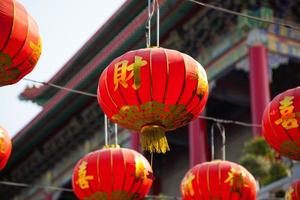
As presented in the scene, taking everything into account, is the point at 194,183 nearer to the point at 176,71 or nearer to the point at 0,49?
the point at 176,71

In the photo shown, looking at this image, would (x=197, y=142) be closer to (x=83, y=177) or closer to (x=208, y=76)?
(x=208, y=76)

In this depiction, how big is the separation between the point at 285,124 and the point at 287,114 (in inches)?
3.6

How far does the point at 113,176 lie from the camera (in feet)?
25.7

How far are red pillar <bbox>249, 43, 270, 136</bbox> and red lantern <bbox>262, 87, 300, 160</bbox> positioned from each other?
17.4 ft

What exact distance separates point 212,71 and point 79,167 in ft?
21.5

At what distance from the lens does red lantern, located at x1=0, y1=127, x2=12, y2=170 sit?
7446mm

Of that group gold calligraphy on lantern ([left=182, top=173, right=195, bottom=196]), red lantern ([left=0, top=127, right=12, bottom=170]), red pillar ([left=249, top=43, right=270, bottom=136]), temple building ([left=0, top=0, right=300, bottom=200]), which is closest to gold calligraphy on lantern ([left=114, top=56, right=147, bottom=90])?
red lantern ([left=0, top=127, right=12, bottom=170])

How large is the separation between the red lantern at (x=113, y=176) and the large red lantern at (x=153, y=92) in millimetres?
1909

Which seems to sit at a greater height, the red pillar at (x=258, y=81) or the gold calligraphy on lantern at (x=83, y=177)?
the red pillar at (x=258, y=81)

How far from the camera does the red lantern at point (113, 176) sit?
25.7ft

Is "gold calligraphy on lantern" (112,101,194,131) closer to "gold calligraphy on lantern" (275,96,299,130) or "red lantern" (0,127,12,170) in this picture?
"gold calligraphy on lantern" (275,96,299,130)

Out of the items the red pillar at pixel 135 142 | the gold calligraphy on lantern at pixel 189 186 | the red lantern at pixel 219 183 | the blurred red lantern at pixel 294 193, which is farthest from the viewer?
the red pillar at pixel 135 142

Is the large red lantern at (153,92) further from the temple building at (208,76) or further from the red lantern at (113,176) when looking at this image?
the temple building at (208,76)

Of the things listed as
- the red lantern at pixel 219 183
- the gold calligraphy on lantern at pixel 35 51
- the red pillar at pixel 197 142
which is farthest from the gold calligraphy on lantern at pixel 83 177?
the red pillar at pixel 197 142
